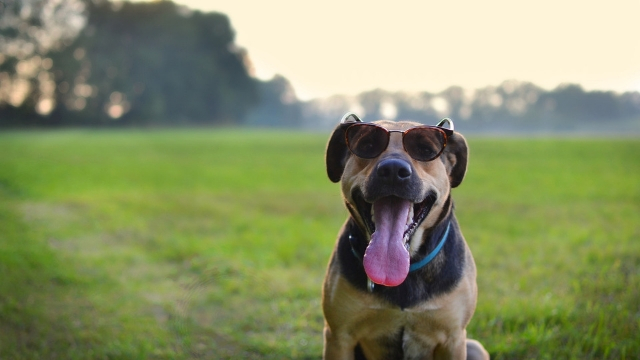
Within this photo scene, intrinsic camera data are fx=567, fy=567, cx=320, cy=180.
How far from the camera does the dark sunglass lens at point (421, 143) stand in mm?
3211

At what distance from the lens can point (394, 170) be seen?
2.95 meters

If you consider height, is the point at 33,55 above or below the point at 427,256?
above

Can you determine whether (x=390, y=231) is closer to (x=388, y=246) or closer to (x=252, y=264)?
(x=388, y=246)

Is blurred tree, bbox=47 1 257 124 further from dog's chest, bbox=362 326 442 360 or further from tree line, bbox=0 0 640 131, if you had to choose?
A: dog's chest, bbox=362 326 442 360

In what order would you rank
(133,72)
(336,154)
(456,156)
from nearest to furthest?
(456,156)
(336,154)
(133,72)

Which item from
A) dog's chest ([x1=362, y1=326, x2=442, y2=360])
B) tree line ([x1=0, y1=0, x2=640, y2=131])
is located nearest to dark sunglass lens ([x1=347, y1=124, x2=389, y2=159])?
dog's chest ([x1=362, y1=326, x2=442, y2=360])

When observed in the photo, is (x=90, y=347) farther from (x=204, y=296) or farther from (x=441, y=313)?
(x=441, y=313)

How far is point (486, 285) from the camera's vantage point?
20.0 feet

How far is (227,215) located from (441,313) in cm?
839

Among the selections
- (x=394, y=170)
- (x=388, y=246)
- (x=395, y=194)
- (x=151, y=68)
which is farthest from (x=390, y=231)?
(x=151, y=68)

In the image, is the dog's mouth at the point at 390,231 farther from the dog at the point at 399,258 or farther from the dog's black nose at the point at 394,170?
the dog's black nose at the point at 394,170

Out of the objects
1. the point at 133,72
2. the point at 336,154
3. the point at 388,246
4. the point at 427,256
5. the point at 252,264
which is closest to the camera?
the point at 388,246

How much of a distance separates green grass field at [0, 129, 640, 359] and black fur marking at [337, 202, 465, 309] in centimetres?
142

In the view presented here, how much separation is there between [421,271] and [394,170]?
0.73m
